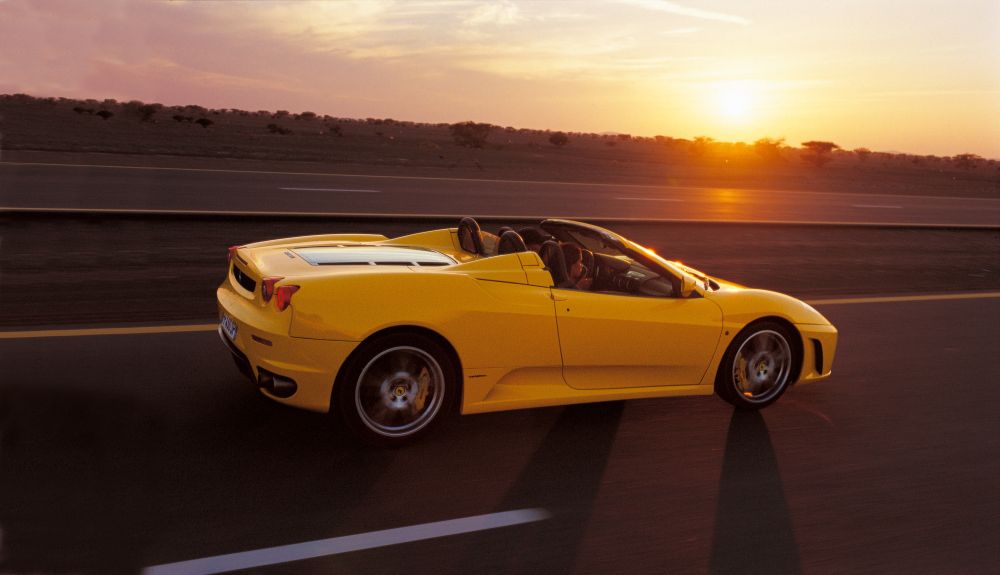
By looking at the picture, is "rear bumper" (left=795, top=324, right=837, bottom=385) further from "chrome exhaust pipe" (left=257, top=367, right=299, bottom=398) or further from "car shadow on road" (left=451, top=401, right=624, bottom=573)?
"chrome exhaust pipe" (left=257, top=367, right=299, bottom=398)

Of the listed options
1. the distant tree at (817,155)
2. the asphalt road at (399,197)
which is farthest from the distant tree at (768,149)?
the asphalt road at (399,197)

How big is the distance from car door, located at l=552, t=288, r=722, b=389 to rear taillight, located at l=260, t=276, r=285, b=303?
1.57 m

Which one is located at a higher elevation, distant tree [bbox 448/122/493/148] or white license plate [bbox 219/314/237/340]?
distant tree [bbox 448/122/493/148]

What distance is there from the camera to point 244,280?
5363 millimetres

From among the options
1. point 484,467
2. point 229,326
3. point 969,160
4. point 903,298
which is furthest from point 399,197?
point 969,160

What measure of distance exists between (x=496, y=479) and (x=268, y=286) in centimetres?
160

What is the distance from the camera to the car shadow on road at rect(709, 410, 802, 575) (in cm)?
388

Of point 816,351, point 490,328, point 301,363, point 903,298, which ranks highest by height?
point 490,328

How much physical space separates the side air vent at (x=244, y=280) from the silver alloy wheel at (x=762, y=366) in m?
3.12

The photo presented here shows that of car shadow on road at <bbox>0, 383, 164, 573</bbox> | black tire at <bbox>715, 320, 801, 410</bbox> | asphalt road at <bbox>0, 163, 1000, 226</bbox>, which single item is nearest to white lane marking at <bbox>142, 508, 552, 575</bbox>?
car shadow on road at <bbox>0, 383, 164, 573</bbox>

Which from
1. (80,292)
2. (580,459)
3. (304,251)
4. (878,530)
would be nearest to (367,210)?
(80,292)

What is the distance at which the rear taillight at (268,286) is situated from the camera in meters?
4.80

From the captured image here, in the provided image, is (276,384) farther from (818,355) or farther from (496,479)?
(818,355)

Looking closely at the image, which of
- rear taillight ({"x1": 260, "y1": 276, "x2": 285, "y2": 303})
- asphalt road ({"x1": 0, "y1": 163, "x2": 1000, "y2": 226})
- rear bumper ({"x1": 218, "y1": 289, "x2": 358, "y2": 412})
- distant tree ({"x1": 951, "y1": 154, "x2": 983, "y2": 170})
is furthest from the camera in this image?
distant tree ({"x1": 951, "y1": 154, "x2": 983, "y2": 170})
